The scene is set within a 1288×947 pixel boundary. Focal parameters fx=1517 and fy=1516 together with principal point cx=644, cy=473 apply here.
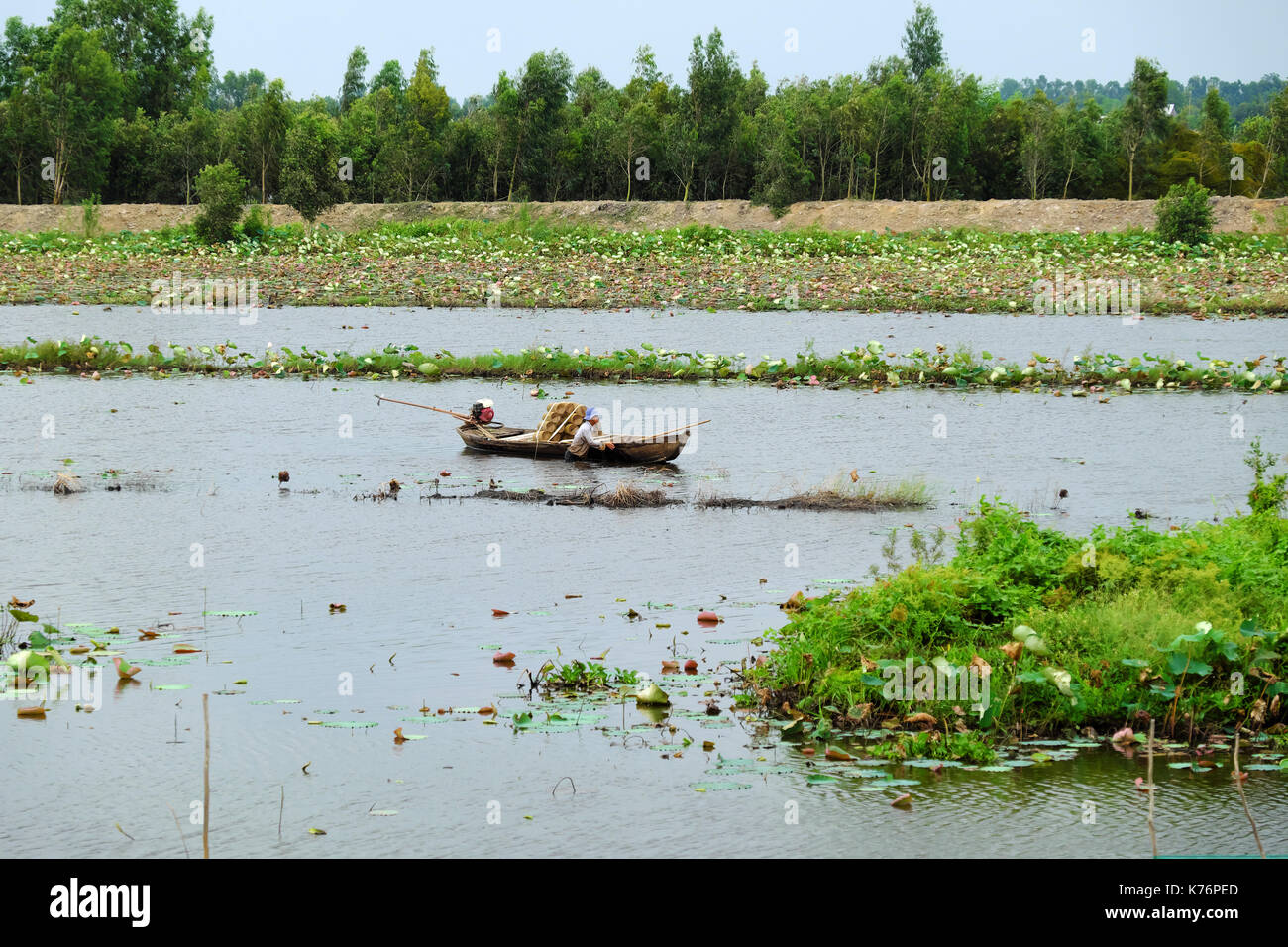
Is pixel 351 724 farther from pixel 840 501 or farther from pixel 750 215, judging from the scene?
pixel 750 215

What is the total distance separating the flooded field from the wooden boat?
8.9 inches

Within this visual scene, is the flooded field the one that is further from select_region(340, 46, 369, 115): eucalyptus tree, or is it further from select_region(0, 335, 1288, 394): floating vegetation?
select_region(340, 46, 369, 115): eucalyptus tree

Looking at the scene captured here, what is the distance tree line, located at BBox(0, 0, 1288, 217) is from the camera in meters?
76.7

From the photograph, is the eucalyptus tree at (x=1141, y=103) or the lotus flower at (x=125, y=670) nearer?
the lotus flower at (x=125, y=670)

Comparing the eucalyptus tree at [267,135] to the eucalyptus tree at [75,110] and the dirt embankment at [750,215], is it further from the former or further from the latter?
the eucalyptus tree at [75,110]

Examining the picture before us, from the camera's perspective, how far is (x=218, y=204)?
60.9m

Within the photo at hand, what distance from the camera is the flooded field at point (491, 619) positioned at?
27.0ft

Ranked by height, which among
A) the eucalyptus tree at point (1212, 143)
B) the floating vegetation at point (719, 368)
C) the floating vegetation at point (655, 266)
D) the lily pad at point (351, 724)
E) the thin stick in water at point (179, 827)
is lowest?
the thin stick in water at point (179, 827)

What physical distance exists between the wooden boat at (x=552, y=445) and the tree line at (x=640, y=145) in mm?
53907

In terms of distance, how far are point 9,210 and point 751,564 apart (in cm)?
7136

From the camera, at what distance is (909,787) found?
8.65 meters

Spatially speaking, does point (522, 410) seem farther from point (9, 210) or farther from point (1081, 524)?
point (9, 210)

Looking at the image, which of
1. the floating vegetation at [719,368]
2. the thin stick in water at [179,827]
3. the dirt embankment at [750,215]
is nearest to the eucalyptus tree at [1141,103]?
the dirt embankment at [750,215]

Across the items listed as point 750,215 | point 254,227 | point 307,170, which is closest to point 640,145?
point 750,215
